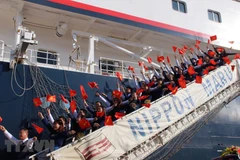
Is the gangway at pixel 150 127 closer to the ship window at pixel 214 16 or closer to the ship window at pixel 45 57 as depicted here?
the ship window at pixel 45 57

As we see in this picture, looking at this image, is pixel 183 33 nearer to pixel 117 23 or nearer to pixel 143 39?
pixel 143 39

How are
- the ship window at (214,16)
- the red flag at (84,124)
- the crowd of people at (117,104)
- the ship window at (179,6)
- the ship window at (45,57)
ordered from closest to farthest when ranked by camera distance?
1. the crowd of people at (117,104)
2. the red flag at (84,124)
3. the ship window at (45,57)
4. the ship window at (179,6)
5. the ship window at (214,16)

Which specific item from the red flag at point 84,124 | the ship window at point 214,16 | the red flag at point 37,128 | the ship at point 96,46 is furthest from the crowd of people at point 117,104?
the ship window at point 214,16

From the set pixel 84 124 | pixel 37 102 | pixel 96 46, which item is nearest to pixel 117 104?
pixel 84 124

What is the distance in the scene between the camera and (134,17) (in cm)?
854

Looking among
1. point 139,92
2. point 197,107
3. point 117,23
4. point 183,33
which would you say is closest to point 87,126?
point 139,92

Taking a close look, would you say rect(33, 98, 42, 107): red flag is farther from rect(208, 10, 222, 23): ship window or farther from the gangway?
rect(208, 10, 222, 23): ship window

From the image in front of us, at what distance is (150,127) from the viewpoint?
5.14 m

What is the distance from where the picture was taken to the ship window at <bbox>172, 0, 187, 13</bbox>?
1004cm

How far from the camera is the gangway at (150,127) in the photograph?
436 centimetres

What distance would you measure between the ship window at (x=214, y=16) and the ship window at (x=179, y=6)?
4.19 feet

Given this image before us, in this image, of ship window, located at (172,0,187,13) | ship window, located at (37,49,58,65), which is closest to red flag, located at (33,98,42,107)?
ship window, located at (37,49,58,65)

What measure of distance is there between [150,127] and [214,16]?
7.60 m

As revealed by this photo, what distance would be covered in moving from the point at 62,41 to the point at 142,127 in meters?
4.58
